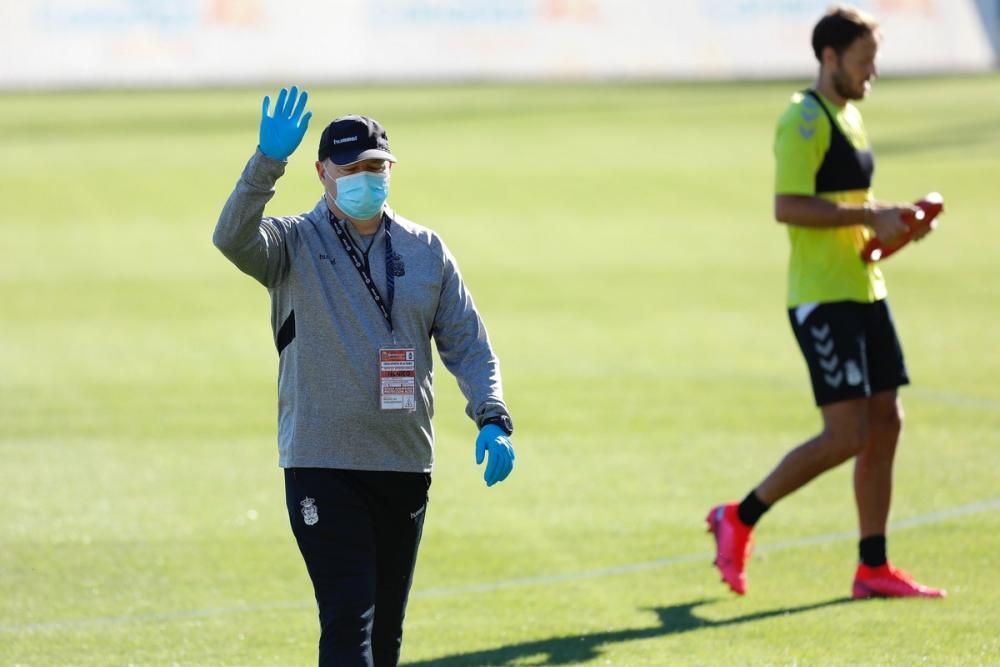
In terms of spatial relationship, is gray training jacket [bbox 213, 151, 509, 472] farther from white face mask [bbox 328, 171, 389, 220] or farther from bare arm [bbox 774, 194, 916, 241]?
bare arm [bbox 774, 194, 916, 241]

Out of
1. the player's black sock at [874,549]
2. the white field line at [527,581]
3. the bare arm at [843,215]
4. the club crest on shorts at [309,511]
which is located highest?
the bare arm at [843,215]

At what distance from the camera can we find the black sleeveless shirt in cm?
738

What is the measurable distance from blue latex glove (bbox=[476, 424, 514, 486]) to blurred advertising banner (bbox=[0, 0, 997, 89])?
28556 mm

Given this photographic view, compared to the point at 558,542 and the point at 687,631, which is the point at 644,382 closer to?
the point at 558,542

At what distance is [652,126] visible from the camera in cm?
2888

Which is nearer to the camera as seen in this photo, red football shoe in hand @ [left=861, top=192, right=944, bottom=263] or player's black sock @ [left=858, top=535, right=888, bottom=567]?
red football shoe in hand @ [left=861, top=192, right=944, bottom=263]

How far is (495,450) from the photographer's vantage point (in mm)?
5461

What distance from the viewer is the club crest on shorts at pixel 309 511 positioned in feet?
17.4

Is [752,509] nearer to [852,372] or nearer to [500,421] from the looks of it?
[852,372]

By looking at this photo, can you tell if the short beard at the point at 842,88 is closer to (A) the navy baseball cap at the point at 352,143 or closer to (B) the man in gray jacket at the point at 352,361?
(B) the man in gray jacket at the point at 352,361

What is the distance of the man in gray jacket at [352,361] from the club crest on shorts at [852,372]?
229cm

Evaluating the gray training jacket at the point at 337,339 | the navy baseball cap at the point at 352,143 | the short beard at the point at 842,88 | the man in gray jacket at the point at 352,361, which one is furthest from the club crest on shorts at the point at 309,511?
the short beard at the point at 842,88

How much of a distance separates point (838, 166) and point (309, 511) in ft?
10.6

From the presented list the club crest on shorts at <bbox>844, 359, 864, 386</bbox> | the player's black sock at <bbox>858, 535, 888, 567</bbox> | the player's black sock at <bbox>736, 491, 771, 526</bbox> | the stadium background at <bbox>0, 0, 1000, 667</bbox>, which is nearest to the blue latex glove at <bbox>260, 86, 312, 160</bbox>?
the stadium background at <bbox>0, 0, 1000, 667</bbox>
